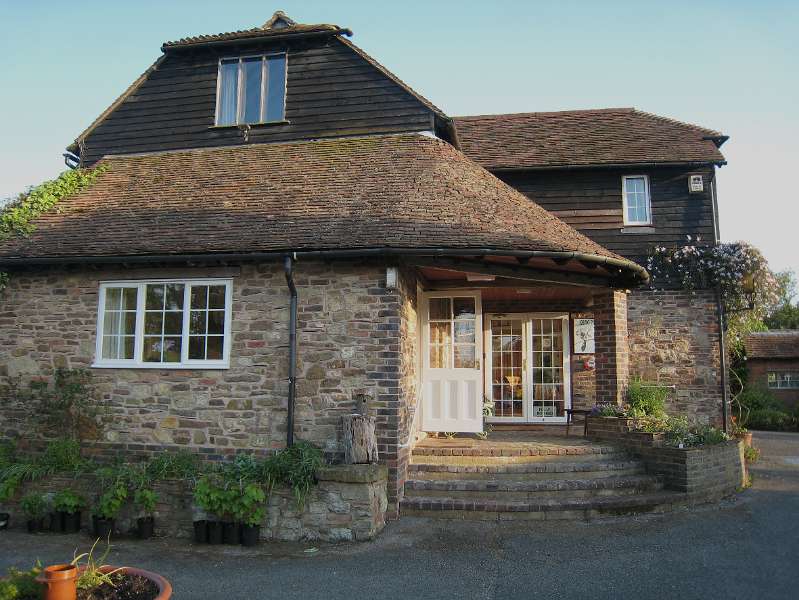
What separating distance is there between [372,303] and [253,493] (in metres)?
2.78

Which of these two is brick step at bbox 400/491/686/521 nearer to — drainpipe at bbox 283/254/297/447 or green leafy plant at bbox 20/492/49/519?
drainpipe at bbox 283/254/297/447

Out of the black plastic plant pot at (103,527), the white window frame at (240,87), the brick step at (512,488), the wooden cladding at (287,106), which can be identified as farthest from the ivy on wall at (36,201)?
the brick step at (512,488)

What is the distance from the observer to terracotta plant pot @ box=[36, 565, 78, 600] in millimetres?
4207

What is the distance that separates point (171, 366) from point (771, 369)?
25601mm

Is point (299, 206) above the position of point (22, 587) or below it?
above

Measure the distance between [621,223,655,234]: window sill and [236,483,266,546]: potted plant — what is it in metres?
10.3

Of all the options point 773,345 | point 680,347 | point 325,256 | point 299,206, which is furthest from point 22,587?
point 773,345

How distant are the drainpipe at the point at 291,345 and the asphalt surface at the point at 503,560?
1.54 m

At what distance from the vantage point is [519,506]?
25.9 ft

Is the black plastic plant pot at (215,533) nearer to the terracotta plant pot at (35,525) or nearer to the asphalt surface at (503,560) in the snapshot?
the asphalt surface at (503,560)

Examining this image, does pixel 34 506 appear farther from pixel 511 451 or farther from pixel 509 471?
pixel 511 451

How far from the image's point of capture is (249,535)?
23.9 feet

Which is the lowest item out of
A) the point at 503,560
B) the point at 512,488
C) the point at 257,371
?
the point at 503,560

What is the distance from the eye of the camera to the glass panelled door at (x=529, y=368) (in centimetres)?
1359
